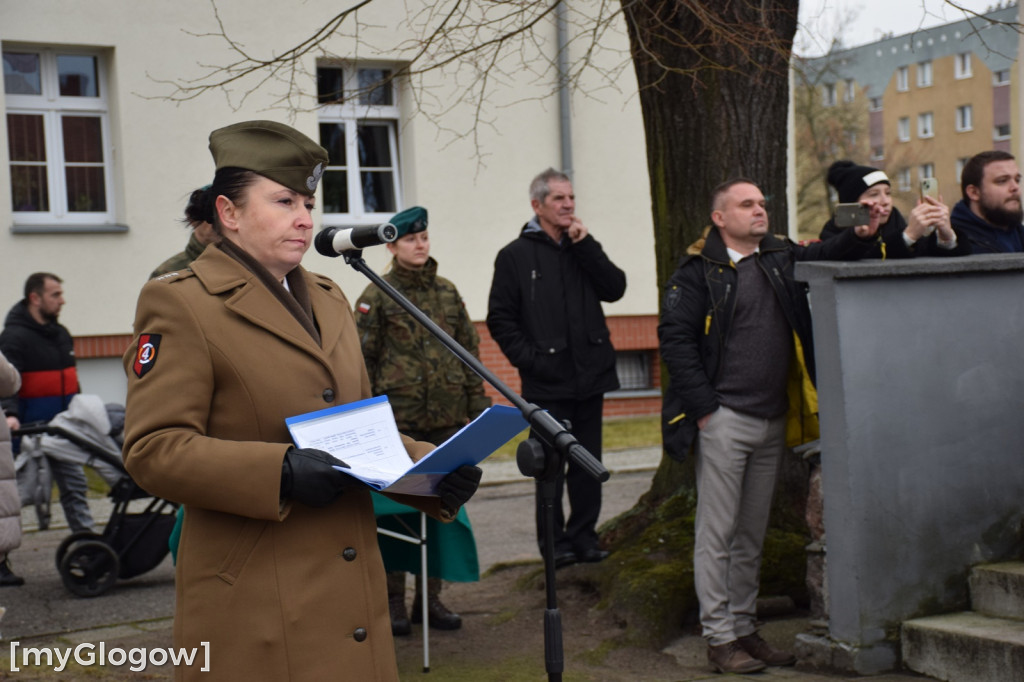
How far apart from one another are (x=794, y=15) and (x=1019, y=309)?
2111 millimetres

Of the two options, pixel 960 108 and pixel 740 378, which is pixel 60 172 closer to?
pixel 740 378

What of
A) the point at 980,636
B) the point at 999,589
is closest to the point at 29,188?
the point at 999,589

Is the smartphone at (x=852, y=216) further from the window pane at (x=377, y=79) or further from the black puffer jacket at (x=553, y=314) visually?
the window pane at (x=377, y=79)

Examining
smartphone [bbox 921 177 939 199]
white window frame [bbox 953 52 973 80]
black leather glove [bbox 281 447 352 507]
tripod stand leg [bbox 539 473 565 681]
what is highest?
white window frame [bbox 953 52 973 80]

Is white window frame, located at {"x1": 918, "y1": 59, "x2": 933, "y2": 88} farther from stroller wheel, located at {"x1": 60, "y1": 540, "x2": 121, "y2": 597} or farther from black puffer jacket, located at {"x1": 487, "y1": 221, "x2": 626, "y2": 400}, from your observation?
stroller wheel, located at {"x1": 60, "y1": 540, "x2": 121, "y2": 597}

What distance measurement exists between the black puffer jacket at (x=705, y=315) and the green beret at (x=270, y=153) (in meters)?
2.87

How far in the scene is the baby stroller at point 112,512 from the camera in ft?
24.9

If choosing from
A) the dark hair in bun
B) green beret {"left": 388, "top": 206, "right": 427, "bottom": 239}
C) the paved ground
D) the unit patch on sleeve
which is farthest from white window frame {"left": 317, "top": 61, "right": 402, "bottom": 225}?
the unit patch on sleeve

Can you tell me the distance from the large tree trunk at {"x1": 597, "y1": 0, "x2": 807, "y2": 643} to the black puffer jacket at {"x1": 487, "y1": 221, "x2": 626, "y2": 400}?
0.45 metres

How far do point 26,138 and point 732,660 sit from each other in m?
10.5

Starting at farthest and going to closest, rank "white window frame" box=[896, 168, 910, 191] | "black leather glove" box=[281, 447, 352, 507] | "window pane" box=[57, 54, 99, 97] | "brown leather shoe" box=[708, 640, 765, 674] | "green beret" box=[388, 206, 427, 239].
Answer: "white window frame" box=[896, 168, 910, 191], "window pane" box=[57, 54, 99, 97], "green beret" box=[388, 206, 427, 239], "brown leather shoe" box=[708, 640, 765, 674], "black leather glove" box=[281, 447, 352, 507]

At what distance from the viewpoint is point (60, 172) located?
13352 millimetres

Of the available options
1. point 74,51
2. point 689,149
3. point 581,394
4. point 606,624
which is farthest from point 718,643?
point 74,51

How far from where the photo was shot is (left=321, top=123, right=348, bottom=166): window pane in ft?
47.6
